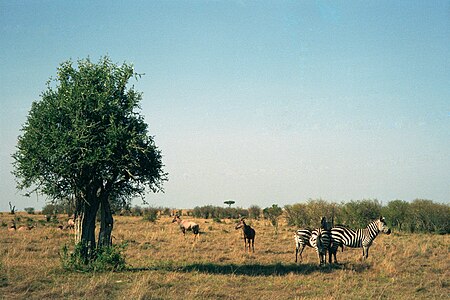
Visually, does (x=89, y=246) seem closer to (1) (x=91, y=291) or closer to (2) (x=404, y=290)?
(1) (x=91, y=291)

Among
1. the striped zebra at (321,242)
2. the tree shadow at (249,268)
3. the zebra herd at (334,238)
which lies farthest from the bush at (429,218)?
the tree shadow at (249,268)

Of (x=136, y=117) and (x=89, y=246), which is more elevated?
(x=136, y=117)

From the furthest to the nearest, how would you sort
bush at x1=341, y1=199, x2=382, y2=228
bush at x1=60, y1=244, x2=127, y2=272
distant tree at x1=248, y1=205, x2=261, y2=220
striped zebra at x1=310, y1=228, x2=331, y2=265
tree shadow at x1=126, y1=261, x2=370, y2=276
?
distant tree at x1=248, y1=205, x2=261, y2=220, bush at x1=341, y1=199, x2=382, y2=228, striped zebra at x1=310, y1=228, x2=331, y2=265, tree shadow at x1=126, y1=261, x2=370, y2=276, bush at x1=60, y1=244, x2=127, y2=272

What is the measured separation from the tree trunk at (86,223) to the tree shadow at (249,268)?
1854 mm

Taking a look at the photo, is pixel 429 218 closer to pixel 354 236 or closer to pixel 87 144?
pixel 354 236

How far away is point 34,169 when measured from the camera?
15172mm

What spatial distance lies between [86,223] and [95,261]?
4.97 ft

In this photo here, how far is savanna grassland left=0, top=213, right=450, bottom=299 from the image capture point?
12562 millimetres

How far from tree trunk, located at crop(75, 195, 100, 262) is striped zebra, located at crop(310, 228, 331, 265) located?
384 inches

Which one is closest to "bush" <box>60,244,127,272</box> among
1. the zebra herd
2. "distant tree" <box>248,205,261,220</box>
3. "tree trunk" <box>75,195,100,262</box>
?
"tree trunk" <box>75,195,100,262</box>

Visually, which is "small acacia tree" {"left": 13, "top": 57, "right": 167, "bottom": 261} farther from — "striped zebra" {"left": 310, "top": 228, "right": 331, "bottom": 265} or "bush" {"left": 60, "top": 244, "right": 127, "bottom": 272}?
"striped zebra" {"left": 310, "top": 228, "right": 331, "bottom": 265}

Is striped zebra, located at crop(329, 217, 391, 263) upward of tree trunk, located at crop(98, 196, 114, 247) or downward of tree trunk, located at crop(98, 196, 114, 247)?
downward

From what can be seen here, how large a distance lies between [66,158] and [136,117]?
313 centimetres

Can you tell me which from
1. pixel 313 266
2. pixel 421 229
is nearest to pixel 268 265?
pixel 313 266
